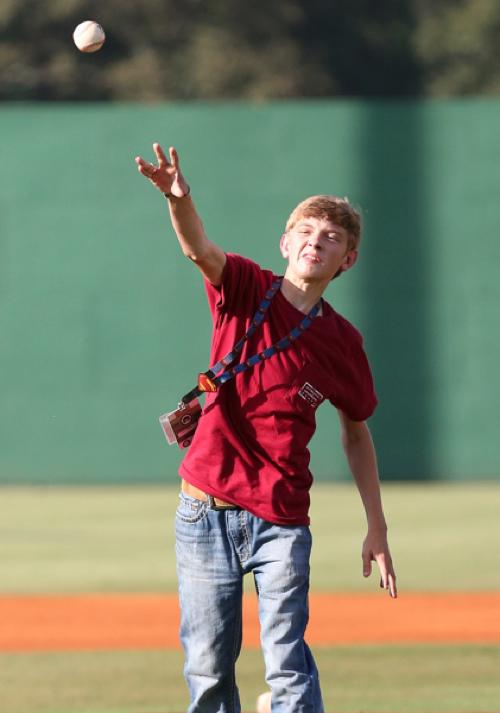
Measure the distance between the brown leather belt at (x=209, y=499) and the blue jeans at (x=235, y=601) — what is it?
0.01 m

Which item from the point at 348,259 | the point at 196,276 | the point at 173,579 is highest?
the point at 196,276

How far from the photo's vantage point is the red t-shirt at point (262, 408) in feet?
14.4

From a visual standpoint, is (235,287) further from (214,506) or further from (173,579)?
(173,579)

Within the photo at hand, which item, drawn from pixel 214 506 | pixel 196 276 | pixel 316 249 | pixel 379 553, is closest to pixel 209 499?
pixel 214 506

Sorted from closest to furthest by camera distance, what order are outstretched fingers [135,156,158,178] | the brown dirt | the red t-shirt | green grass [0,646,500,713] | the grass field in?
outstretched fingers [135,156,158,178], the red t-shirt, green grass [0,646,500,713], the grass field, the brown dirt

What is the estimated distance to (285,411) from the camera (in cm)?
443

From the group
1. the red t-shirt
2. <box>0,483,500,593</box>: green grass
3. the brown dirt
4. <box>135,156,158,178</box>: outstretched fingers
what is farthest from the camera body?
<box>0,483,500,593</box>: green grass

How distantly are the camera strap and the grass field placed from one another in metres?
1.74

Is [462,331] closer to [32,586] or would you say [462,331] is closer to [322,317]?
[32,586]

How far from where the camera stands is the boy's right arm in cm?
416

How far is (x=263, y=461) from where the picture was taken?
4.42 m

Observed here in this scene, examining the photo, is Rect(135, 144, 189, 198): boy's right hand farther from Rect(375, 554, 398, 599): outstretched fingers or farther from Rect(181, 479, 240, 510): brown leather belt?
Rect(375, 554, 398, 599): outstretched fingers

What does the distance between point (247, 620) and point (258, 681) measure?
1.38 metres

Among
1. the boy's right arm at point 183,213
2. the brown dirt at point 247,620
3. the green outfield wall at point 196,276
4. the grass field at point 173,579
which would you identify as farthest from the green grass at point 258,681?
the green outfield wall at point 196,276
